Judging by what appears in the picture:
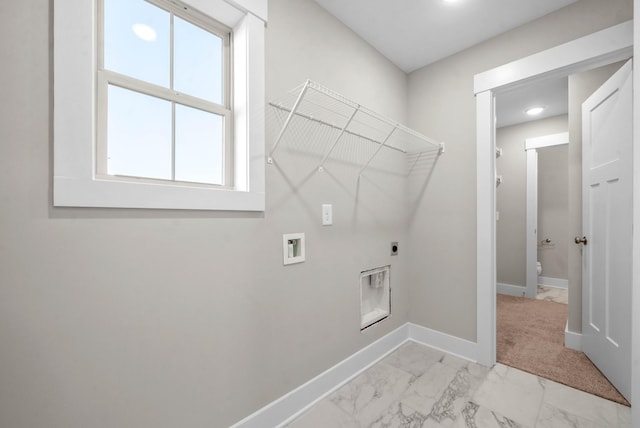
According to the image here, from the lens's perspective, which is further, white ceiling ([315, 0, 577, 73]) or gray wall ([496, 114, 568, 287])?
gray wall ([496, 114, 568, 287])

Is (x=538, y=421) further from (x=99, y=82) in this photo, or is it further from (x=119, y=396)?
Answer: (x=99, y=82)

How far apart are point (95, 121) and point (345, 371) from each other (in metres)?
1.90

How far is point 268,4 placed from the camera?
1428mm

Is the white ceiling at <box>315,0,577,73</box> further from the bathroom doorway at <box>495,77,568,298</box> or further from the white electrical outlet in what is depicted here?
the bathroom doorway at <box>495,77,568,298</box>

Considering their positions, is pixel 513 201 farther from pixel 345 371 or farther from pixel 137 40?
pixel 137 40

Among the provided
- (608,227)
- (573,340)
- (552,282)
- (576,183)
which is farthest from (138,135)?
(552,282)

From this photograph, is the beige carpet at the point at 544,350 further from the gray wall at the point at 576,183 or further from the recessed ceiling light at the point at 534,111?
the recessed ceiling light at the point at 534,111

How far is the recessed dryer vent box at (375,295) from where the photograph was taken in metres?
2.11

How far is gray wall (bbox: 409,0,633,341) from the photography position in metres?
2.05

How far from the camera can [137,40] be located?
1.12 meters

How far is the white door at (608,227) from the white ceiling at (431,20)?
2.33ft

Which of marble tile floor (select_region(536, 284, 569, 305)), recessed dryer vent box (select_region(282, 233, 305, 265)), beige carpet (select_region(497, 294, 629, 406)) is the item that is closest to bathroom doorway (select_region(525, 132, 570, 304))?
marble tile floor (select_region(536, 284, 569, 305))

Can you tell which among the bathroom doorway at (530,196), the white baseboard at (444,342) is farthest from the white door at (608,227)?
the bathroom doorway at (530,196)

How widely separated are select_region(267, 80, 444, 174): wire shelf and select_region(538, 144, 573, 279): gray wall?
3.29 m
